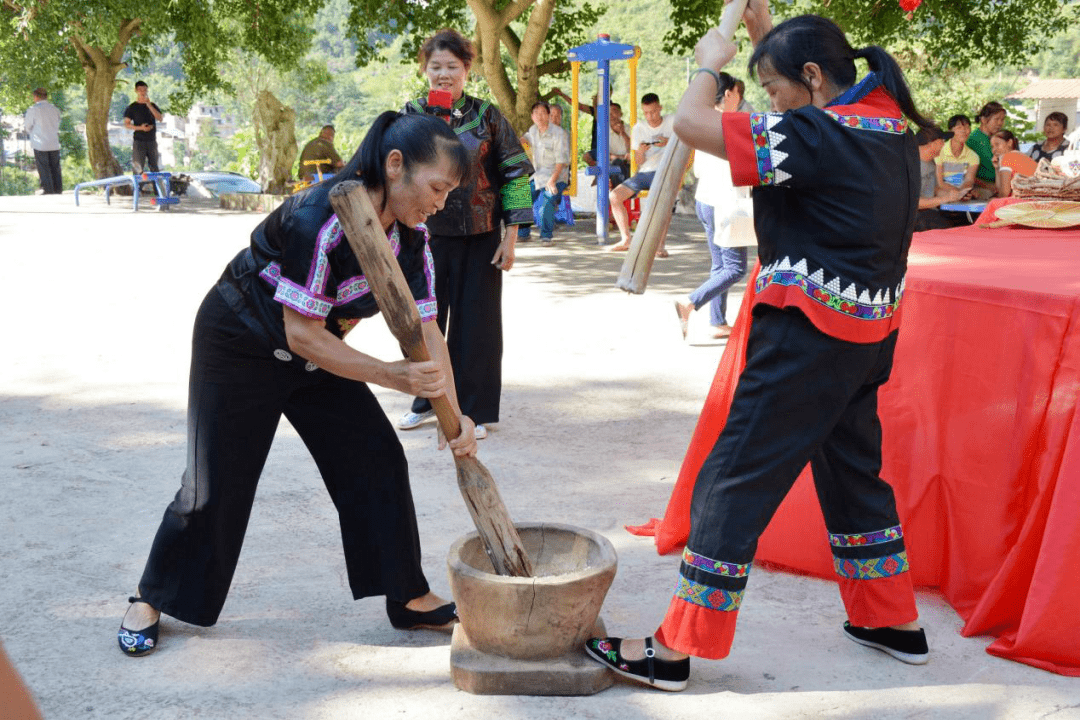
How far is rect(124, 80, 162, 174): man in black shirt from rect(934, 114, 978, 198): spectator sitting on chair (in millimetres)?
12019

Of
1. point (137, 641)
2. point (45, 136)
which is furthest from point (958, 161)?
point (45, 136)

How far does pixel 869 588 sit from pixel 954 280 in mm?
972

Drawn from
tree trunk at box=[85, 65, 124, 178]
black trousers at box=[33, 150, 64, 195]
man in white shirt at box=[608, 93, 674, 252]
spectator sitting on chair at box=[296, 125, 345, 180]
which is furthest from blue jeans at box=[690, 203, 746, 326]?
tree trunk at box=[85, 65, 124, 178]

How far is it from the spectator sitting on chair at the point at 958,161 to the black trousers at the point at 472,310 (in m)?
6.72

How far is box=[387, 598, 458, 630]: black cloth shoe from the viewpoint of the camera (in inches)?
123

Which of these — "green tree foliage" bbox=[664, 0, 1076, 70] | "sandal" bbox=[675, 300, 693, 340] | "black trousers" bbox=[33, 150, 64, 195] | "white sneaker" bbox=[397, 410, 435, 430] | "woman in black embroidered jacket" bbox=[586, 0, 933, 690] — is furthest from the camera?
"black trousers" bbox=[33, 150, 64, 195]

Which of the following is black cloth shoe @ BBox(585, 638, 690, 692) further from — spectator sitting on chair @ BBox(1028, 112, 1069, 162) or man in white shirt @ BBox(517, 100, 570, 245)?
man in white shirt @ BBox(517, 100, 570, 245)

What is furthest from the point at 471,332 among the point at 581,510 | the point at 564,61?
the point at 564,61

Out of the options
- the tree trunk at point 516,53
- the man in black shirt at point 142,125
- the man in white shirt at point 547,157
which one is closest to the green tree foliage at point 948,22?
the tree trunk at point 516,53

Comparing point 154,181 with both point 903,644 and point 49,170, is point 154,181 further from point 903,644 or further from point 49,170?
point 903,644

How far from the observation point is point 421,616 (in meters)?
3.13

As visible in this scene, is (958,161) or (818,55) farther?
(958,161)

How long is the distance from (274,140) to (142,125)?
3.80m

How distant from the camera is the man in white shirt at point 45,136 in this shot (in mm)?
18281
